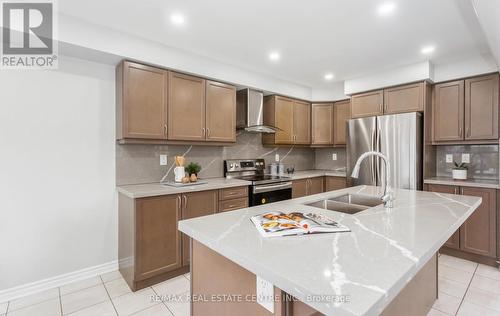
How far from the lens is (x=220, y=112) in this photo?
3252mm

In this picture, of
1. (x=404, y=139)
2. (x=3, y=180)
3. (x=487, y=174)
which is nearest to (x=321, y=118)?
(x=404, y=139)

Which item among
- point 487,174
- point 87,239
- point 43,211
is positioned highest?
point 487,174

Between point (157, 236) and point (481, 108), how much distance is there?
4049mm

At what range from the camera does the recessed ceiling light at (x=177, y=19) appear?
2.16 m

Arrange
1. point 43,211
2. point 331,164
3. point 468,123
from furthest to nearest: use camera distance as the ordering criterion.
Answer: point 331,164 → point 468,123 → point 43,211

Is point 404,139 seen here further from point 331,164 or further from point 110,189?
point 110,189

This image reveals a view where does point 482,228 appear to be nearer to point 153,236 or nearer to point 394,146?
point 394,146

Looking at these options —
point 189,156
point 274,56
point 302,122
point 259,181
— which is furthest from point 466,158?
point 189,156

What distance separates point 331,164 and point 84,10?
436 cm

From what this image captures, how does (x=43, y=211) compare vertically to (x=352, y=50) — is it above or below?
below

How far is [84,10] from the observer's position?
2.07 m

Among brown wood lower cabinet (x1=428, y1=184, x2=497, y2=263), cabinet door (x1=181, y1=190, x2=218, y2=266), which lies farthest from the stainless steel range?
brown wood lower cabinet (x1=428, y1=184, x2=497, y2=263)

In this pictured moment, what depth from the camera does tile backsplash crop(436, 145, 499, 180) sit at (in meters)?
3.16

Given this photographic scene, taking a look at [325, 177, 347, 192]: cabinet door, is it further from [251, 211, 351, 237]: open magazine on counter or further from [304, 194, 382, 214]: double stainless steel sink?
[251, 211, 351, 237]: open magazine on counter
